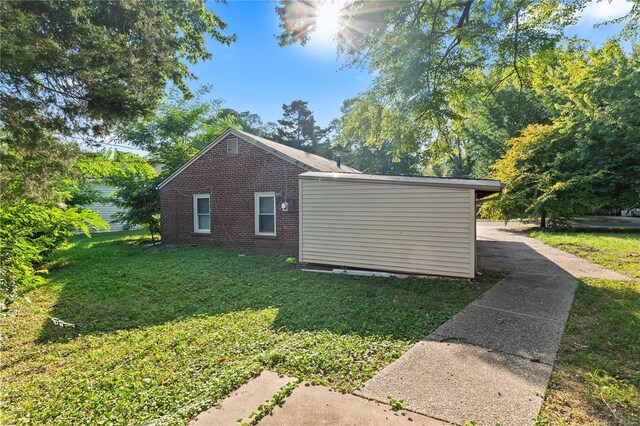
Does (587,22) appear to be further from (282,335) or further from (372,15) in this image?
(282,335)

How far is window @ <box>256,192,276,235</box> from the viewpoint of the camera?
1097 centimetres

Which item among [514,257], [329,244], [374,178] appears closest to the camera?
[374,178]

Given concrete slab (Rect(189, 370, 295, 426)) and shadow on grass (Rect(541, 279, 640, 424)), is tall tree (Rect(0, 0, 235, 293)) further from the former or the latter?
shadow on grass (Rect(541, 279, 640, 424))

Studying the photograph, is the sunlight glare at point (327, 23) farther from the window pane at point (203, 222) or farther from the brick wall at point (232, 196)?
the window pane at point (203, 222)

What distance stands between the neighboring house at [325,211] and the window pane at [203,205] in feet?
0.16

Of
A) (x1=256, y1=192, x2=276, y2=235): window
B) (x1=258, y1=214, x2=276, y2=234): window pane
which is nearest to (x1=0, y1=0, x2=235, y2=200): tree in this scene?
(x1=256, y1=192, x2=276, y2=235): window

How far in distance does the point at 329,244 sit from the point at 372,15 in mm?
6289

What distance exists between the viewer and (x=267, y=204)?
11.1 meters

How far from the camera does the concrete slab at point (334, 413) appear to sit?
244 cm

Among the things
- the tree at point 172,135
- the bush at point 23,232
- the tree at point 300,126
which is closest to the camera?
the bush at point 23,232

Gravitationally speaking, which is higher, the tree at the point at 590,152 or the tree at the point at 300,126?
the tree at the point at 300,126

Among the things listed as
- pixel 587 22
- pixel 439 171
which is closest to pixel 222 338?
pixel 587 22

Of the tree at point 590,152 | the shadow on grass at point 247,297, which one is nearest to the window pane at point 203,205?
the shadow on grass at point 247,297

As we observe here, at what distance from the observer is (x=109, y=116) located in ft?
14.9
